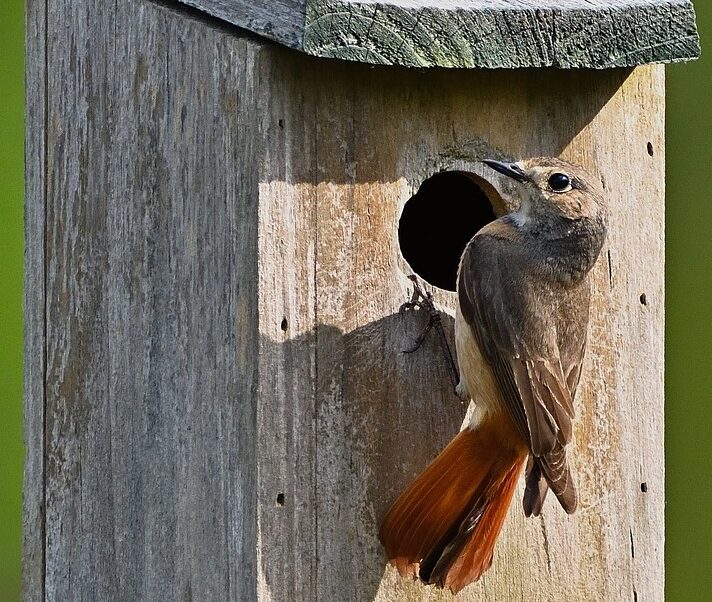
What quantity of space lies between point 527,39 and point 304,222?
66 centimetres

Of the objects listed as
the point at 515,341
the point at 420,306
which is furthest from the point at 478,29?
the point at 515,341

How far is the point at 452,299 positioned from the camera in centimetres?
392

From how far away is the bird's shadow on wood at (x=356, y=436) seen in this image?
354cm

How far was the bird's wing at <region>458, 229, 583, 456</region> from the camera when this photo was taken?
3801 mm

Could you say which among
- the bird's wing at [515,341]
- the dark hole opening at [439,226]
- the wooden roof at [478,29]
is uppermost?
the wooden roof at [478,29]

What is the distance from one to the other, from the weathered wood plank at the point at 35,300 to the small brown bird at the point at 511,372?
3.53 ft

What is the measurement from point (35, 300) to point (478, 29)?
143cm

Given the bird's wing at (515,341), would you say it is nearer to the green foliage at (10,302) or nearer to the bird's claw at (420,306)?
the bird's claw at (420,306)

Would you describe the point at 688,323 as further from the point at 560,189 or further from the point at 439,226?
the point at 560,189

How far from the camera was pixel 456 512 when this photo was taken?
147 inches

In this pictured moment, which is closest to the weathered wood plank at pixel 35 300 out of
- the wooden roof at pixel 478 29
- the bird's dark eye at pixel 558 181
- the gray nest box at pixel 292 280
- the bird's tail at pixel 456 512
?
the gray nest box at pixel 292 280

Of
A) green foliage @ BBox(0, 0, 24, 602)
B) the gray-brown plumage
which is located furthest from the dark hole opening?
green foliage @ BBox(0, 0, 24, 602)

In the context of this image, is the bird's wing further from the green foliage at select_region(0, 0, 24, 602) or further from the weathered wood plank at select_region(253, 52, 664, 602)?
the green foliage at select_region(0, 0, 24, 602)

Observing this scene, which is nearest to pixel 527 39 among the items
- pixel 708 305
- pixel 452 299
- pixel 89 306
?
pixel 452 299
